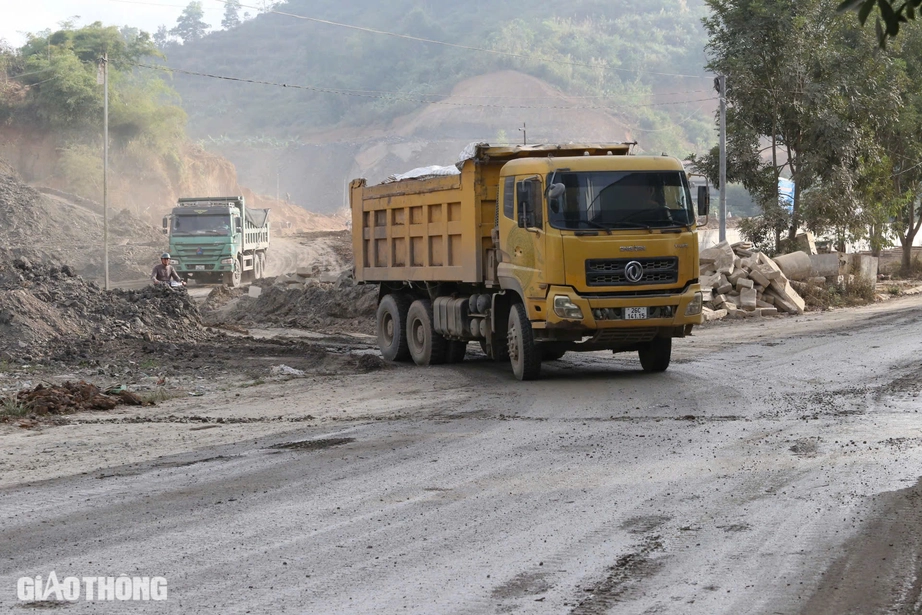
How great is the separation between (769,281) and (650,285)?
13.1 m

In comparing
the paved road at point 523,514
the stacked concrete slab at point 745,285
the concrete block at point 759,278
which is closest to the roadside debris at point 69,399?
the paved road at point 523,514

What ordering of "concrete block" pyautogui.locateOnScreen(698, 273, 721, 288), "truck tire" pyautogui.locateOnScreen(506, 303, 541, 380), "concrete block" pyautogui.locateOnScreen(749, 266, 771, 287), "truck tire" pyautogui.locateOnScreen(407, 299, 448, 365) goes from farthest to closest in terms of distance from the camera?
"concrete block" pyautogui.locateOnScreen(749, 266, 771, 287)
"concrete block" pyautogui.locateOnScreen(698, 273, 721, 288)
"truck tire" pyautogui.locateOnScreen(407, 299, 448, 365)
"truck tire" pyautogui.locateOnScreen(506, 303, 541, 380)

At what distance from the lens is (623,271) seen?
1323 cm

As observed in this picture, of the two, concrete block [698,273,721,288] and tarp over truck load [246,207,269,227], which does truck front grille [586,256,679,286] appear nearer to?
concrete block [698,273,721,288]

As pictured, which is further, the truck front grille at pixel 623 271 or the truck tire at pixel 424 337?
the truck tire at pixel 424 337

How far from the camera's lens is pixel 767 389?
12992mm

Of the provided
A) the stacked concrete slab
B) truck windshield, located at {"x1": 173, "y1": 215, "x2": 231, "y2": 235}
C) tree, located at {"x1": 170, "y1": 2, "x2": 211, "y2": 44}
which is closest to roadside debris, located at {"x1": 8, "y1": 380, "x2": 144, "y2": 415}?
the stacked concrete slab

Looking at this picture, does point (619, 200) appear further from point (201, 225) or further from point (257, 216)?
point (257, 216)

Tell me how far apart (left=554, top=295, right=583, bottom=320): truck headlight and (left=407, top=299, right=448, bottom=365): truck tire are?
12.7ft

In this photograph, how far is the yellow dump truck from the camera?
13203 millimetres

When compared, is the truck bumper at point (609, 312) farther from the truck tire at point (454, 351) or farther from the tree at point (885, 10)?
the tree at point (885, 10)

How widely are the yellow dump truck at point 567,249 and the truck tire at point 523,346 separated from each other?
0.05 feet

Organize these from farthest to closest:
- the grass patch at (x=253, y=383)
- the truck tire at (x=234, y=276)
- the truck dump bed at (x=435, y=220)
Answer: the truck tire at (x=234, y=276)
the grass patch at (x=253, y=383)
the truck dump bed at (x=435, y=220)

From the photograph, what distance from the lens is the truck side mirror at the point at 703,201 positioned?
45.1ft
